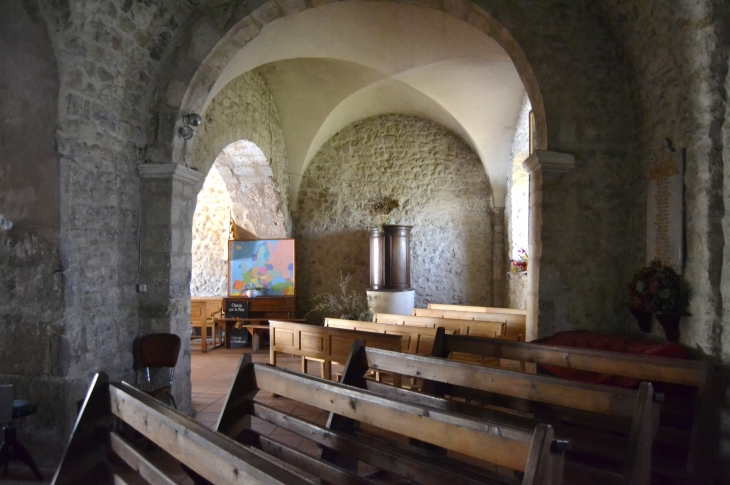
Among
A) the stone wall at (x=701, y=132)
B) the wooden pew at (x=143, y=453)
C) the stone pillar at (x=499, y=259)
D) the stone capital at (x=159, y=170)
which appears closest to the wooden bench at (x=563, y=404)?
the stone wall at (x=701, y=132)

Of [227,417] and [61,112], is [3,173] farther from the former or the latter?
[227,417]

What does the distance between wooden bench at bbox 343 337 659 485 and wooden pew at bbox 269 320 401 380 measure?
1.32 metres

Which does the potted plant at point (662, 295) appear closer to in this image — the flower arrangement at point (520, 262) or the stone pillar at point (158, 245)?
the stone pillar at point (158, 245)

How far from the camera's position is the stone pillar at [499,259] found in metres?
9.13

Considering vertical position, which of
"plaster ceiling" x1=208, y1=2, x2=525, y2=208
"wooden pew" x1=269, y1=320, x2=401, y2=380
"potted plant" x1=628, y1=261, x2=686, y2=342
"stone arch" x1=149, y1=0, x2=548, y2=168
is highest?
"plaster ceiling" x1=208, y1=2, x2=525, y2=208

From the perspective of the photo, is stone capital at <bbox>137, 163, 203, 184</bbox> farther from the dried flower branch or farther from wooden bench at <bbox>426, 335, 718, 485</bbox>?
the dried flower branch

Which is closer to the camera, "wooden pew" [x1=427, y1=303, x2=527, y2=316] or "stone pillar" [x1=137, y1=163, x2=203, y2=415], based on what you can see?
"stone pillar" [x1=137, y1=163, x2=203, y2=415]

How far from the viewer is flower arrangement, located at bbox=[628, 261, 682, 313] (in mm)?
3291

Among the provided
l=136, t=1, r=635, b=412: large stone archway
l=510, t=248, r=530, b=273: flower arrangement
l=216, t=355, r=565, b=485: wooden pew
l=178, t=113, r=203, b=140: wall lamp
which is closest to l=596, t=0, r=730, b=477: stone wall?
l=136, t=1, r=635, b=412: large stone archway

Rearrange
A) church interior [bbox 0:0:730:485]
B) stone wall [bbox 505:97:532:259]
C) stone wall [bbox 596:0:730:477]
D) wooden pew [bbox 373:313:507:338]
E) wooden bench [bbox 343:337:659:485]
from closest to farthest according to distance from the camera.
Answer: wooden bench [bbox 343:337:659:485] → church interior [bbox 0:0:730:485] → stone wall [bbox 596:0:730:477] → wooden pew [bbox 373:313:507:338] → stone wall [bbox 505:97:532:259]

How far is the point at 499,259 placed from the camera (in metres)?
9.22

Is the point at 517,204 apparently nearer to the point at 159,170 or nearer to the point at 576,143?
the point at 576,143

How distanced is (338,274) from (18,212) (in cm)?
647

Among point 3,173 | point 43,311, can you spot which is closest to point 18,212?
point 3,173
